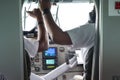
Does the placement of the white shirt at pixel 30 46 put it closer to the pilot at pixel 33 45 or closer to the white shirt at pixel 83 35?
the pilot at pixel 33 45

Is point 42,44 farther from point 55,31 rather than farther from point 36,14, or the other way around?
point 55,31

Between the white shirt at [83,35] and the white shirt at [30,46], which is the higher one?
the white shirt at [83,35]

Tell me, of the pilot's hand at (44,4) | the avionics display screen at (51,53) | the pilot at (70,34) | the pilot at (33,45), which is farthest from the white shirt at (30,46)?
the avionics display screen at (51,53)

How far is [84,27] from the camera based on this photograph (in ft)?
10.4

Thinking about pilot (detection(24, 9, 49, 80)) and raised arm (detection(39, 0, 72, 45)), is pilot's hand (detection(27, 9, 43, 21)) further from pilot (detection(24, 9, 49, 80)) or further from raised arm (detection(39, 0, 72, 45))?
raised arm (detection(39, 0, 72, 45))

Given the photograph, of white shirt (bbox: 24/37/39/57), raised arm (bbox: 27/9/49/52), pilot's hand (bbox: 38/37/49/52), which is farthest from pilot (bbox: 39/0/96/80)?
pilot's hand (bbox: 38/37/49/52)

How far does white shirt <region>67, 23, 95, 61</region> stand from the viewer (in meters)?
3.12

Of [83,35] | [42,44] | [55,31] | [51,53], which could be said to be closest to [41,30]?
[42,44]

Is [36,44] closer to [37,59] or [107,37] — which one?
[107,37]

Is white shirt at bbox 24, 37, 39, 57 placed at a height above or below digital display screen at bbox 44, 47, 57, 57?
above

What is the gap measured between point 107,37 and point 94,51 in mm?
204

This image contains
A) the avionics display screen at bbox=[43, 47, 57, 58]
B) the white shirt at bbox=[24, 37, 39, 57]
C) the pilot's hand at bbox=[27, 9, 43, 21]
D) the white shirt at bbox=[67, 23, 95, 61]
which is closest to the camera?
the white shirt at bbox=[67, 23, 95, 61]

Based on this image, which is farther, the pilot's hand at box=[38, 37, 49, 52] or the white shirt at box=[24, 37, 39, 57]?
the pilot's hand at box=[38, 37, 49, 52]

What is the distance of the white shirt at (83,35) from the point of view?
3125mm
